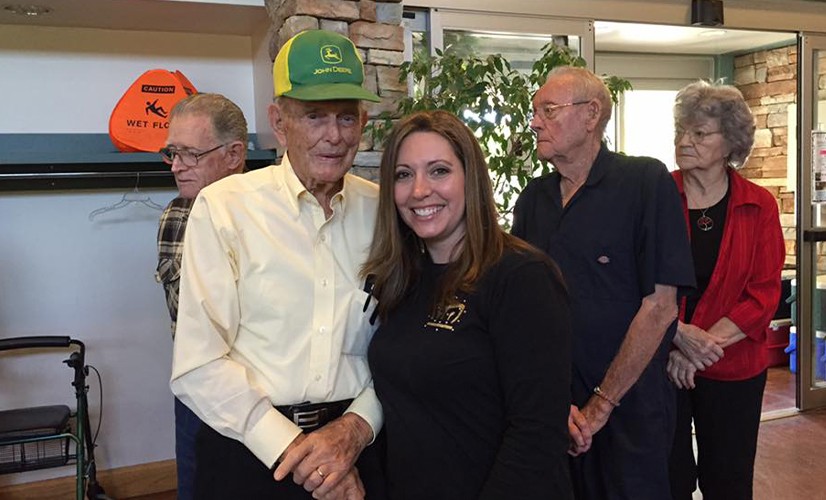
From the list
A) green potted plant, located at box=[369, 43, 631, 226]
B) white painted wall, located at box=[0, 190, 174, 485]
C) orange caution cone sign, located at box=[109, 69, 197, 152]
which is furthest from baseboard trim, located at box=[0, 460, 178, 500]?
green potted plant, located at box=[369, 43, 631, 226]

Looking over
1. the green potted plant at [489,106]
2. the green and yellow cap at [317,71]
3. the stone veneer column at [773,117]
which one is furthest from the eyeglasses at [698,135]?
the stone veneer column at [773,117]

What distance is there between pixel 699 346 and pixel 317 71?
1.44m

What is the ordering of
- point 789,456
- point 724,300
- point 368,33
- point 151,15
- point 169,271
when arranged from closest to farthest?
point 169,271, point 724,300, point 368,33, point 151,15, point 789,456

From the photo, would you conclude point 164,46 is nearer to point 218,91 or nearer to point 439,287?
point 218,91

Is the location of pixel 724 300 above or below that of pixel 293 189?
below

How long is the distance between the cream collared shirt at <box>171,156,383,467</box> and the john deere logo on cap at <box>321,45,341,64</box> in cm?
24

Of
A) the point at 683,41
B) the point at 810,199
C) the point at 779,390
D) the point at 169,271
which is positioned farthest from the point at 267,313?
the point at 683,41

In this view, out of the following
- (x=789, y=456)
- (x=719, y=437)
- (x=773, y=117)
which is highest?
(x=773, y=117)

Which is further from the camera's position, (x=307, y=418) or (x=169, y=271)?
(x=169, y=271)

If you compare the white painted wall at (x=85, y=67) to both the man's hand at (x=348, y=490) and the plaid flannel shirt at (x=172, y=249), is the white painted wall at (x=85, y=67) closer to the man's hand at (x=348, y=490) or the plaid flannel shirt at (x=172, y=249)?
the plaid flannel shirt at (x=172, y=249)

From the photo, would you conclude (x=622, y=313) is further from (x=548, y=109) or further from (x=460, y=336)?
(x=460, y=336)

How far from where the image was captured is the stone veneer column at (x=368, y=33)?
2.67 meters

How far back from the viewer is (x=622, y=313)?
1861 mm

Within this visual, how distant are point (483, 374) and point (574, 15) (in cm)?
283
